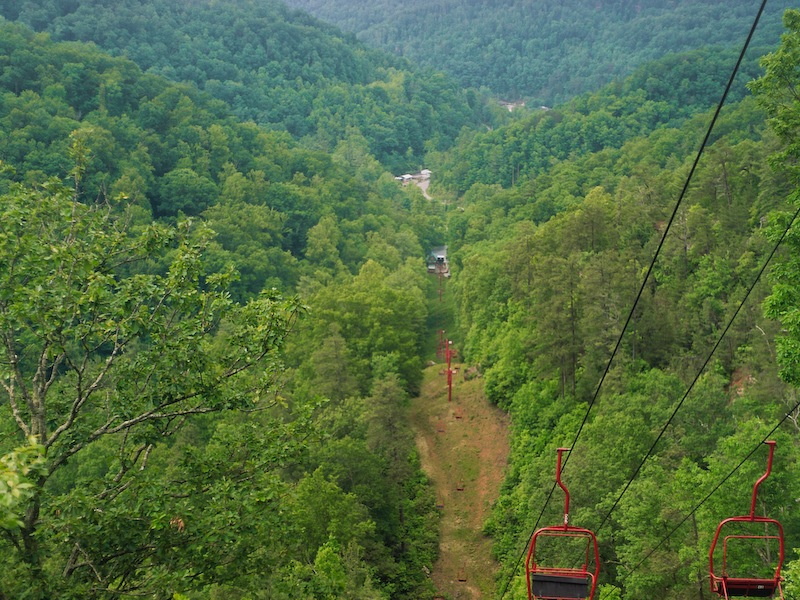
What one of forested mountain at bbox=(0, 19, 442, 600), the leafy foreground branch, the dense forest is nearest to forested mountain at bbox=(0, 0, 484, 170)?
the dense forest

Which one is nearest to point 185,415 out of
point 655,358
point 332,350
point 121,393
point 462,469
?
point 121,393

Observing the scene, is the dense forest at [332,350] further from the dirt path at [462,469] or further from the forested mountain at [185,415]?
the dirt path at [462,469]

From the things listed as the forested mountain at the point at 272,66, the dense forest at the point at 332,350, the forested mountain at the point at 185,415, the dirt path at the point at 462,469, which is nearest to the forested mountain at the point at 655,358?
the dense forest at the point at 332,350

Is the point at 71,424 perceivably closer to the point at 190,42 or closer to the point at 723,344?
the point at 723,344

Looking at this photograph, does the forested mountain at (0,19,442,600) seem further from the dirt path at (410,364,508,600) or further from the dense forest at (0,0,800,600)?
the dirt path at (410,364,508,600)

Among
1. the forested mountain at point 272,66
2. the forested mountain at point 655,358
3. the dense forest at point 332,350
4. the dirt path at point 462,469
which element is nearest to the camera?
the dense forest at point 332,350

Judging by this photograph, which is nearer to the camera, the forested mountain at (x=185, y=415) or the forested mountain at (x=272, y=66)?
the forested mountain at (x=185, y=415)

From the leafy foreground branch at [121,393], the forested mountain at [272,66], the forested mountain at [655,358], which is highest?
the leafy foreground branch at [121,393]

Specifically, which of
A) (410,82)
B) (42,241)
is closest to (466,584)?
(42,241)

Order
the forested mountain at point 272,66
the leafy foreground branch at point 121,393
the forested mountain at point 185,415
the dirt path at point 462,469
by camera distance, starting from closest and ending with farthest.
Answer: the leafy foreground branch at point 121,393 → the forested mountain at point 185,415 → the dirt path at point 462,469 → the forested mountain at point 272,66
